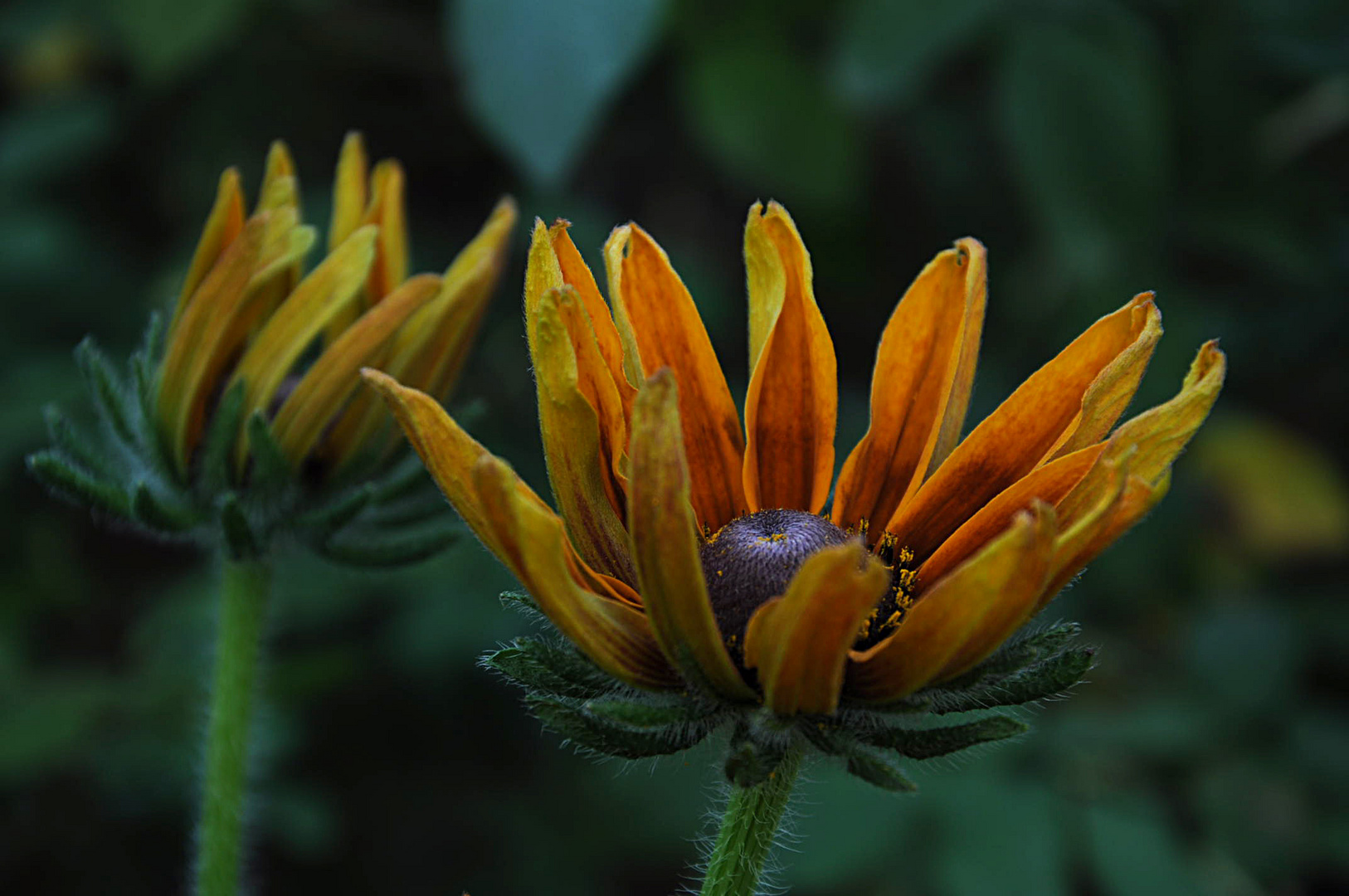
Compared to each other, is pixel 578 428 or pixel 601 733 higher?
pixel 578 428

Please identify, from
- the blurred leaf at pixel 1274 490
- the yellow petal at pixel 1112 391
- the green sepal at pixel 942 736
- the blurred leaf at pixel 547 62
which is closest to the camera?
the green sepal at pixel 942 736

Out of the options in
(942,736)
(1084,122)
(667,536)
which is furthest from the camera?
(1084,122)

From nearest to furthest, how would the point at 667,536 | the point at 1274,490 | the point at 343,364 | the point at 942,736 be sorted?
the point at 667,536
the point at 942,736
the point at 343,364
the point at 1274,490

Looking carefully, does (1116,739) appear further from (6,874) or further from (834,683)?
(6,874)

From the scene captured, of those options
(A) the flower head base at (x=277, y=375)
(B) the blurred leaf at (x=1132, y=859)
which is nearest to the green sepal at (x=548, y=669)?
(A) the flower head base at (x=277, y=375)

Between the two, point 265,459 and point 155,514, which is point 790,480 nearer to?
point 265,459

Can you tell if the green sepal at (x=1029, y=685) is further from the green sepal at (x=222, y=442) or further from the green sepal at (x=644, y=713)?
the green sepal at (x=222, y=442)

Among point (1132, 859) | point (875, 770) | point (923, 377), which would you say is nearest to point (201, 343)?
point (923, 377)
